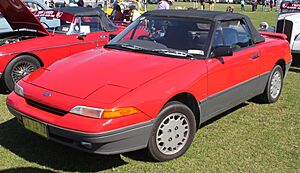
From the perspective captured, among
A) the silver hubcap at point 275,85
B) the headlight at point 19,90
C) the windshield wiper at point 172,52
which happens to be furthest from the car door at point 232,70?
the headlight at point 19,90

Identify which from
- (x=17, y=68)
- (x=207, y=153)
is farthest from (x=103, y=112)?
(x=17, y=68)

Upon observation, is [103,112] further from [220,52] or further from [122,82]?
[220,52]

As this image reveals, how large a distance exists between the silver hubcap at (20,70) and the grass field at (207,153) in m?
1.27

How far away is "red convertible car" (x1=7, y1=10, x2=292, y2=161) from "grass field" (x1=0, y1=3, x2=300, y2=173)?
0.29 meters

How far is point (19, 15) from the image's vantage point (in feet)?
20.7

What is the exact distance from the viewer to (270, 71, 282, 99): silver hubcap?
5395 mm

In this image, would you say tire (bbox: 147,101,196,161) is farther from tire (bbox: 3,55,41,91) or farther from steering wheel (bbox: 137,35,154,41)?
tire (bbox: 3,55,41,91)

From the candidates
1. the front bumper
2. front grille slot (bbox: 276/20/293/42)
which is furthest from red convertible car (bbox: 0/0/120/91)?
front grille slot (bbox: 276/20/293/42)

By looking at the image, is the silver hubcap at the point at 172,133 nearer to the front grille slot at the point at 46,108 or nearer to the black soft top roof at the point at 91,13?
the front grille slot at the point at 46,108

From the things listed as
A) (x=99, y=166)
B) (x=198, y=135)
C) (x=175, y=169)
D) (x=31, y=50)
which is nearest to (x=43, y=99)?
(x=99, y=166)

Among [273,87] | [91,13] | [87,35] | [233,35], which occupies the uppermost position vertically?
[91,13]

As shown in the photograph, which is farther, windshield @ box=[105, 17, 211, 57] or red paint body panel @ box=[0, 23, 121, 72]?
red paint body panel @ box=[0, 23, 121, 72]

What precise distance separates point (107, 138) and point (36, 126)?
0.83m

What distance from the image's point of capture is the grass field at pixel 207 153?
349cm
